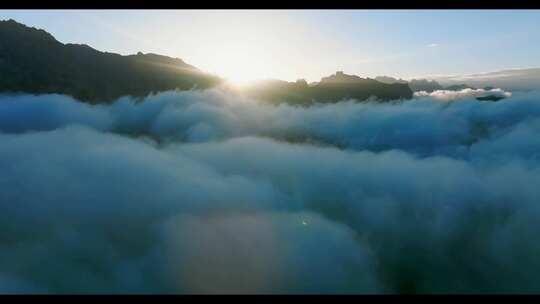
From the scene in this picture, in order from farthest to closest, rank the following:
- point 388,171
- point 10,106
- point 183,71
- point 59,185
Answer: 1. point 183,71
2. point 10,106
3. point 388,171
4. point 59,185

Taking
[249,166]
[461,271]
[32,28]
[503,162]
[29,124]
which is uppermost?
[32,28]

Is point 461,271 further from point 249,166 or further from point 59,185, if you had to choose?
point 59,185

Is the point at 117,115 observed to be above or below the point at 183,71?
below


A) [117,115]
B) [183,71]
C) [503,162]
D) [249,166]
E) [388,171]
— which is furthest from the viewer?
[183,71]

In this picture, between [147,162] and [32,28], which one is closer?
[147,162]

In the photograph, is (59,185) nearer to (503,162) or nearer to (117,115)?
(117,115)
